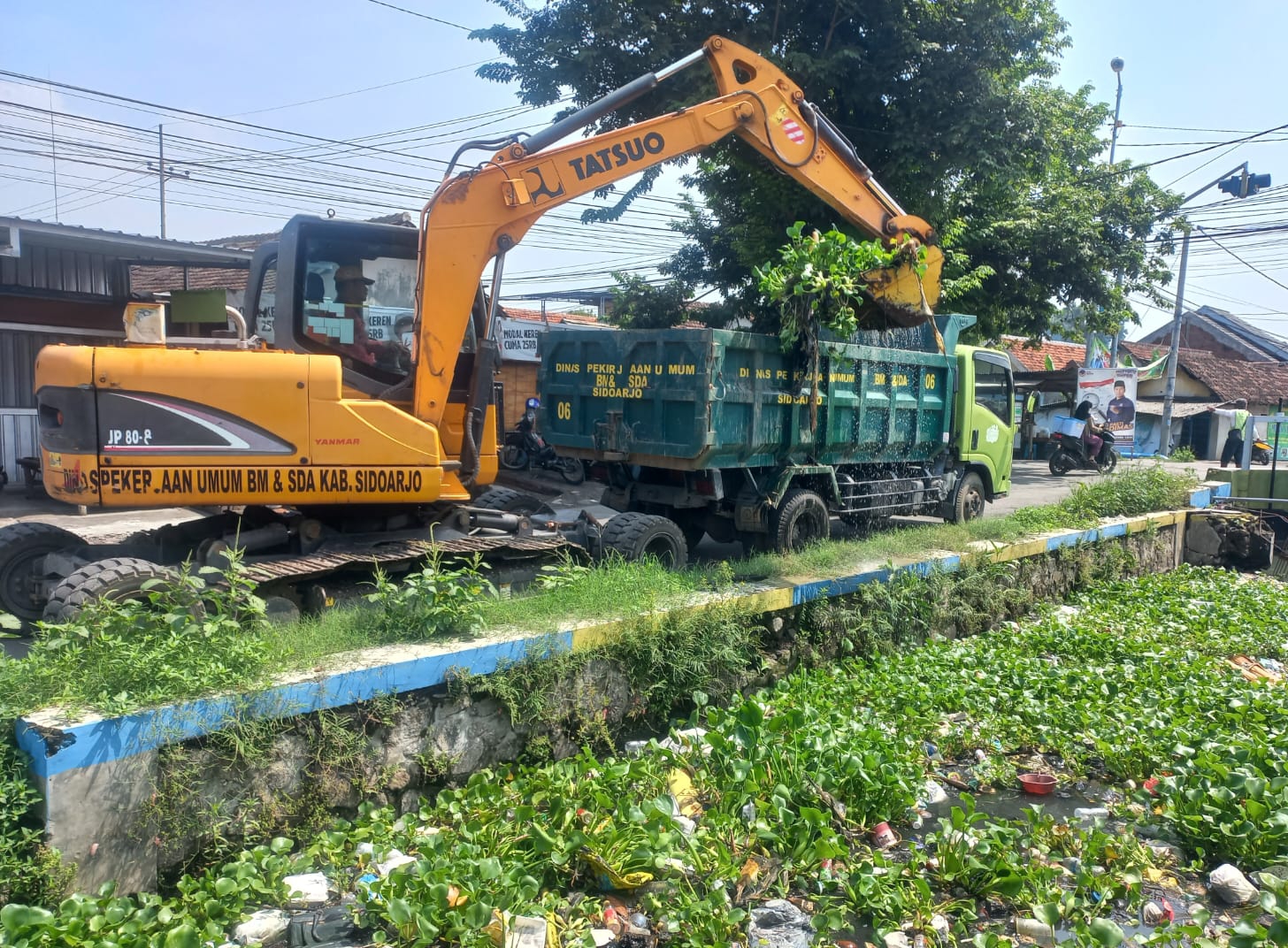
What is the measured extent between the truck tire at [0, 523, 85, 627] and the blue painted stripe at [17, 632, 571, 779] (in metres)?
2.62

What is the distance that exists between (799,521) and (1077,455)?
15817 millimetres

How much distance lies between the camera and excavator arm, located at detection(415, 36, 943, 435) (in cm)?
612

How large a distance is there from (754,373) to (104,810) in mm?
5677

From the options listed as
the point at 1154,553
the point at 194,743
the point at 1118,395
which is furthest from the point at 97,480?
the point at 1118,395

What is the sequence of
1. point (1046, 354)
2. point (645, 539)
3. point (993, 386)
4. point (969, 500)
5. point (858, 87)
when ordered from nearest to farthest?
point (645, 539), point (969, 500), point (993, 386), point (858, 87), point (1046, 354)

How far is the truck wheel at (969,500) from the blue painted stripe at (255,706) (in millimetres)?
7034

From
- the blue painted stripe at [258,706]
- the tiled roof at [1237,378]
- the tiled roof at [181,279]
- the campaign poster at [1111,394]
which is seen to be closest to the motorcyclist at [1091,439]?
the campaign poster at [1111,394]

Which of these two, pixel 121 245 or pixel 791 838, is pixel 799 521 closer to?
pixel 791 838

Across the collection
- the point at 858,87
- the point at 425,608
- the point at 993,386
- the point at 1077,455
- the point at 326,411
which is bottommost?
the point at 1077,455

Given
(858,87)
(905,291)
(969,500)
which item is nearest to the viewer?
(905,291)

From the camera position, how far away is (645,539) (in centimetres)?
706

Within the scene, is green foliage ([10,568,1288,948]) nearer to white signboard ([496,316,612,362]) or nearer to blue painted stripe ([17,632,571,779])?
blue painted stripe ([17,632,571,779])

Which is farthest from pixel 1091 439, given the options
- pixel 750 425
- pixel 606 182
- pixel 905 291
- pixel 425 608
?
pixel 425 608

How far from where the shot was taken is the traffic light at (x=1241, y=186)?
19.7 meters
